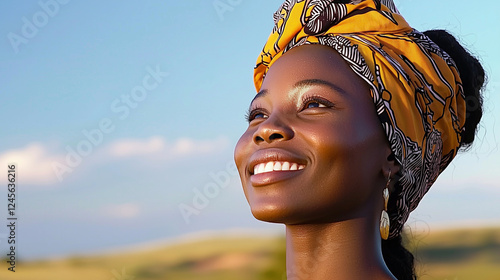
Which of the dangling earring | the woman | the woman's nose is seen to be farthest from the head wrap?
the woman's nose

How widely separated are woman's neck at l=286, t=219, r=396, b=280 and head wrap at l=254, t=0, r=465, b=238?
325 mm

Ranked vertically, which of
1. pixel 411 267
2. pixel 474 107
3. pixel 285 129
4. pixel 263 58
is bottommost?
pixel 411 267

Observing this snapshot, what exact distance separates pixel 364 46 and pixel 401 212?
0.86 metres

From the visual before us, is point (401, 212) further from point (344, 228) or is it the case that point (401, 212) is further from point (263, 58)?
point (263, 58)

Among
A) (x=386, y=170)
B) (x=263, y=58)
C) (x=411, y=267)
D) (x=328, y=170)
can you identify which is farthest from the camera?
(x=411, y=267)

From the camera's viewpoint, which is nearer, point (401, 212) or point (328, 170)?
point (328, 170)

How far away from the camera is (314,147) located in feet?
9.82

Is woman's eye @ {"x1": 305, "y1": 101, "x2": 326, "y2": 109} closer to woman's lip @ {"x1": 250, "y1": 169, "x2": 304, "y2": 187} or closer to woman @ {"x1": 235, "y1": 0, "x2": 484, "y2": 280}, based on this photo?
woman @ {"x1": 235, "y1": 0, "x2": 484, "y2": 280}

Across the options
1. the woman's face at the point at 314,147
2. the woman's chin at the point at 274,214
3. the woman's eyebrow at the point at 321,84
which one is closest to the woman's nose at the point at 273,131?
the woman's face at the point at 314,147

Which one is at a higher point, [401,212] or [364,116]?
[364,116]

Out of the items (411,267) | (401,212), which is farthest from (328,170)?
(411,267)

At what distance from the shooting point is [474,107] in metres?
3.83

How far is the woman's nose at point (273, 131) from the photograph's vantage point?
306 centimetres

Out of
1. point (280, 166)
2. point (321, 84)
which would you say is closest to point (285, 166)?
point (280, 166)
